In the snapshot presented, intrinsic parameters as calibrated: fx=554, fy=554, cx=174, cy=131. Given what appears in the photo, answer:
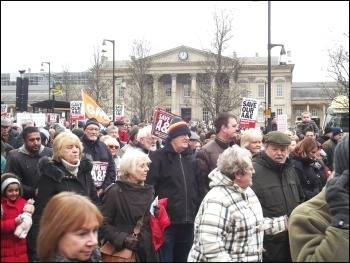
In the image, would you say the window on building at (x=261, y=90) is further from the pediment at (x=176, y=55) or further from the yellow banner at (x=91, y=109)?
the yellow banner at (x=91, y=109)

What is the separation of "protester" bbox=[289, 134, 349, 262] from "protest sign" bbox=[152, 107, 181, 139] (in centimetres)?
602

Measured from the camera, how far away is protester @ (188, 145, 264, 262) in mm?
3811

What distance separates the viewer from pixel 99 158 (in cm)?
796

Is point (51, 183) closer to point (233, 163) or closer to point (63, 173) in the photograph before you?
point (63, 173)

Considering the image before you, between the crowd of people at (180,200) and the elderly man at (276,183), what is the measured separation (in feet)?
0.03

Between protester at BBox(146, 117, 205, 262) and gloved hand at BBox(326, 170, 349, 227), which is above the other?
gloved hand at BBox(326, 170, 349, 227)

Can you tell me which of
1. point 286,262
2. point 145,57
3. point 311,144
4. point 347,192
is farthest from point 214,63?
point 347,192

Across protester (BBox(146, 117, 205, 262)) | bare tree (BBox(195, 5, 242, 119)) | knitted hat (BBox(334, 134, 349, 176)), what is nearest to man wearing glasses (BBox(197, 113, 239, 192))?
protester (BBox(146, 117, 205, 262))

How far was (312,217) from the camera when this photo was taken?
2963mm

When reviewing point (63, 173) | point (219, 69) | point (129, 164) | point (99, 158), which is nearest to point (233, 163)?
point (129, 164)

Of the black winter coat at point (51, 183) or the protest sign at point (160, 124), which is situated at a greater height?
the protest sign at point (160, 124)

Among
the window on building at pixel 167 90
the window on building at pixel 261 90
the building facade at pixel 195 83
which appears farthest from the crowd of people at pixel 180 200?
the window on building at pixel 167 90

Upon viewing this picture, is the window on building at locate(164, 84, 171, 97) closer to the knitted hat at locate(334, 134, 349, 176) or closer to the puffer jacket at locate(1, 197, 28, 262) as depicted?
the puffer jacket at locate(1, 197, 28, 262)

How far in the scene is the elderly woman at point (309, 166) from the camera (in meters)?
7.15
